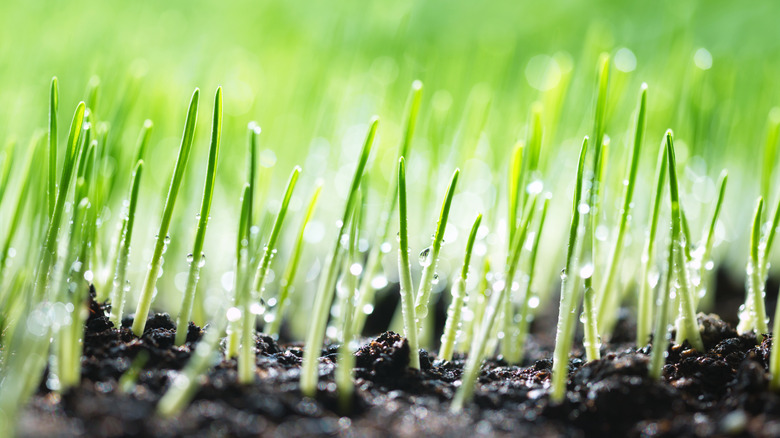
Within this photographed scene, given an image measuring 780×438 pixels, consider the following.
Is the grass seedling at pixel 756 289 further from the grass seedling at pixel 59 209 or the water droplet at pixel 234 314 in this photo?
the grass seedling at pixel 59 209

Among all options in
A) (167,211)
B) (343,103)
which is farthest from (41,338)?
(343,103)

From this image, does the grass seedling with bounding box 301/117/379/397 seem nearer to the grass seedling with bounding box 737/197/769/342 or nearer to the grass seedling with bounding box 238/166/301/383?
the grass seedling with bounding box 238/166/301/383

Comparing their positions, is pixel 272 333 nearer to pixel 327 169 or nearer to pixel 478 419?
pixel 478 419

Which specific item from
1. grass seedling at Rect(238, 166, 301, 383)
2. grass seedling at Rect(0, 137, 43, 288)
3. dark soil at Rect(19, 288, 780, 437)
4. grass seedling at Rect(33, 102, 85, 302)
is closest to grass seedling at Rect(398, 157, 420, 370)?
dark soil at Rect(19, 288, 780, 437)

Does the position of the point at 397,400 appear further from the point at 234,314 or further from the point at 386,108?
the point at 386,108

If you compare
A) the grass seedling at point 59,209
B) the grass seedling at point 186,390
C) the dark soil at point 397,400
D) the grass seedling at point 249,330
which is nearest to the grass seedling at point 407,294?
the dark soil at point 397,400

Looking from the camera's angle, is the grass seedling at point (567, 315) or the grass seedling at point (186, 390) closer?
the grass seedling at point (186, 390)

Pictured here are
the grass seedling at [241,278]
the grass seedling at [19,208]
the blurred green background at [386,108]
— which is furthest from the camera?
the blurred green background at [386,108]
